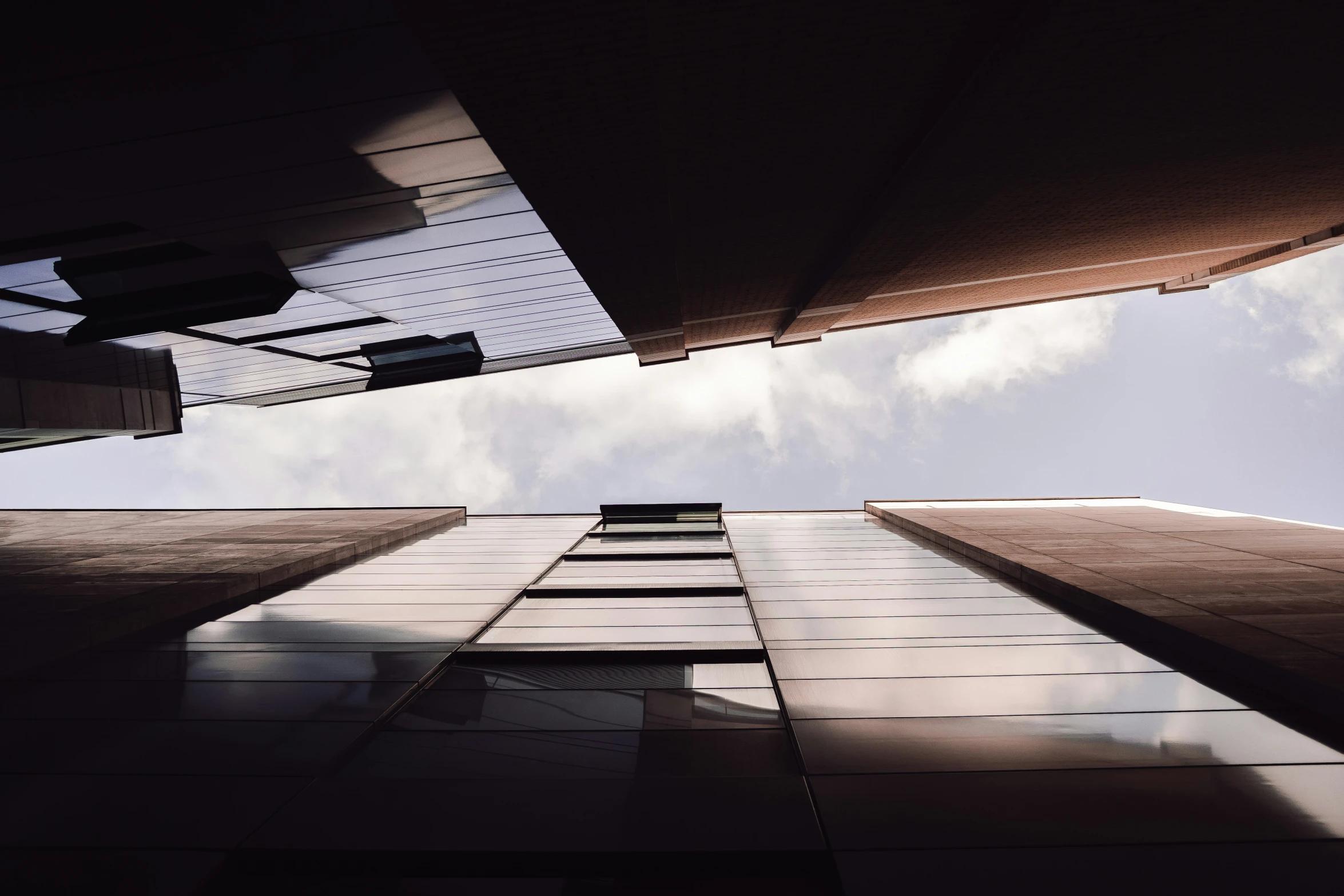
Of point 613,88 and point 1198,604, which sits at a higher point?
point 613,88

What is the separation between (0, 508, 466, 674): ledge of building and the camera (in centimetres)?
838

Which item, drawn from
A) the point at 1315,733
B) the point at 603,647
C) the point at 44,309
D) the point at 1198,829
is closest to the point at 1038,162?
the point at 1315,733

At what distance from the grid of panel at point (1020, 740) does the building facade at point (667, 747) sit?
3 centimetres

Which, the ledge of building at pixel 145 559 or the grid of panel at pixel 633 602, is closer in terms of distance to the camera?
the ledge of building at pixel 145 559

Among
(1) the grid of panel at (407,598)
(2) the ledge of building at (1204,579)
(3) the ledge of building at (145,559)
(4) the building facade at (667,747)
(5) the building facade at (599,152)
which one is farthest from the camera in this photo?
(1) the grid of panel at (407,598)

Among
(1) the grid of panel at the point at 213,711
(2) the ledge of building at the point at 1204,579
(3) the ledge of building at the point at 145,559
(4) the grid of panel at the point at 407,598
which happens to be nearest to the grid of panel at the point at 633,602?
(4) the grid of panel at the point at 407,598

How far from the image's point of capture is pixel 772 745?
5.95m

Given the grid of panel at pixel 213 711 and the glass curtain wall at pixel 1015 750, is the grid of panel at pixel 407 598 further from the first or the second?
the glass curtain wall at pixel 1015 750

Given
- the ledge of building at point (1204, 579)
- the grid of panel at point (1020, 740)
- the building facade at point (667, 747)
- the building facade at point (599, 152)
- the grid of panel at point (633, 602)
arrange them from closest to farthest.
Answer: the building facade at point (667, 747), the grid of panel at point (1020, 740), the building facade at point (599, 152), the ledge of building at point (1204, 579), the grid of panel at point (633, 602)

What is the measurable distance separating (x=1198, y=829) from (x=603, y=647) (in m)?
5.47

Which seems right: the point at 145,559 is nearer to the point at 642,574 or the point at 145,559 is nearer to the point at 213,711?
the point at 213,711

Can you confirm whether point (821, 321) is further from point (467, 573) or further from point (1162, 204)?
point (467, 573)

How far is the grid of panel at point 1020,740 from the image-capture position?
15.4 ft

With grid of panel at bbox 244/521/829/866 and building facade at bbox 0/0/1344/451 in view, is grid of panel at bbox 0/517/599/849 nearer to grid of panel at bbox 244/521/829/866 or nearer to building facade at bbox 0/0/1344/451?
grid of panel at bbox 244/521/829/866
